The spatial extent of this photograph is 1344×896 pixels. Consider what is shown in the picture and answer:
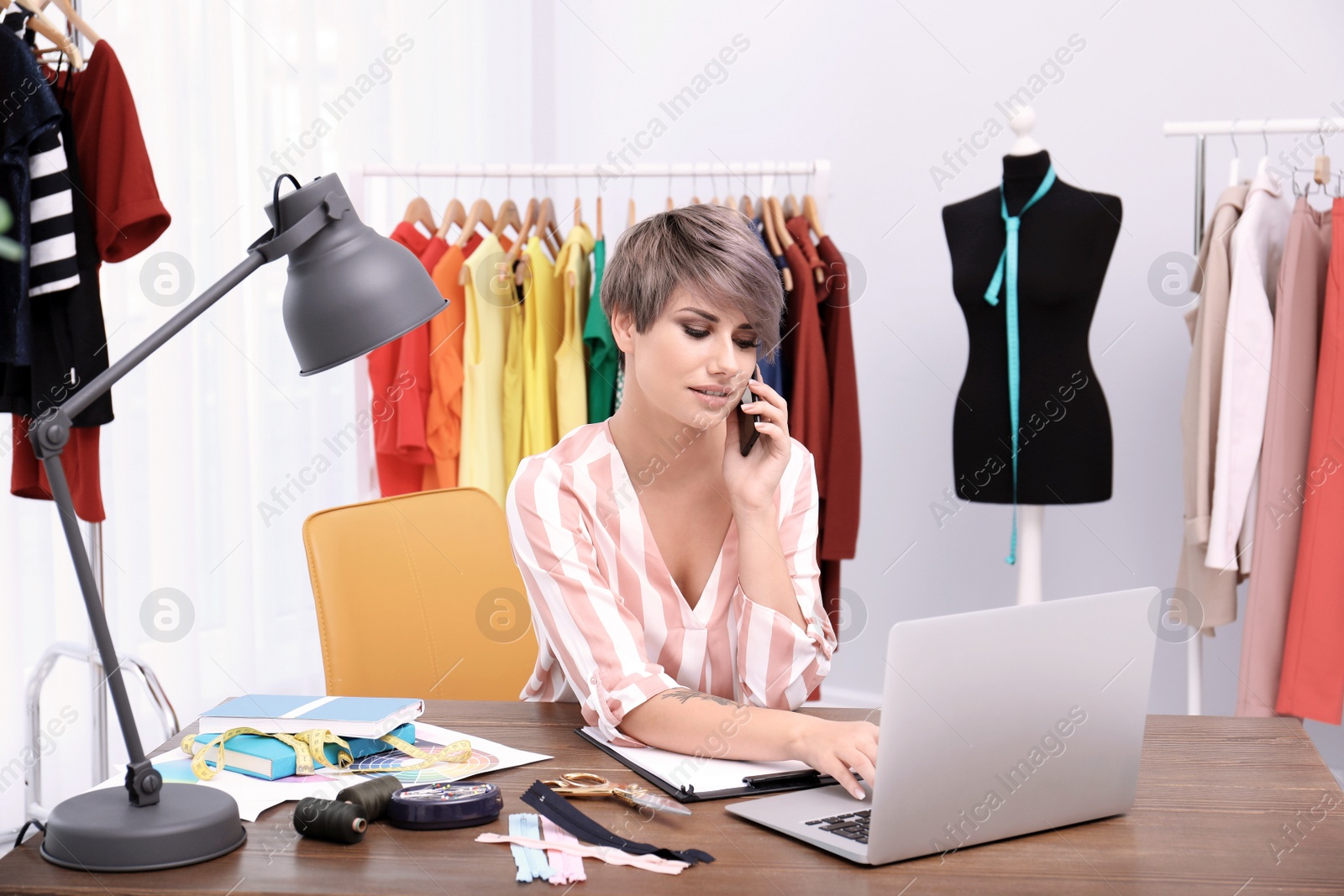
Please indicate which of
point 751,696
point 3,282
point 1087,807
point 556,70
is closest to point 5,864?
point 751,696

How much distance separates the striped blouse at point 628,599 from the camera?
144 centimetres

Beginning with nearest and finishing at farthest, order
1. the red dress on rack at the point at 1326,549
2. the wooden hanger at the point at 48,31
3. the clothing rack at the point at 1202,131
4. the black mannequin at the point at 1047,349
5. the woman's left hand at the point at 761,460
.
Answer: the woman's left hand at the point at 761,460
the wooden hanger at the point at 48,31
the red dress on rack at the point at 1326,549
the clothing rack at the point at 1202,131
the black mannequin at the point at 1047,349

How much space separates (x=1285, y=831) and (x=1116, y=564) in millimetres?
2540

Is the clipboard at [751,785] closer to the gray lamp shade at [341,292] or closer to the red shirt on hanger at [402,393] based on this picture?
the gray lamp shade at [341,292]

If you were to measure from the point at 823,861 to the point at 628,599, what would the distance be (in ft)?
2.06

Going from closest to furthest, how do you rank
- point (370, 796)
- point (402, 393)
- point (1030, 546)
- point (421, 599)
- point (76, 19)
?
point (370, 796) < point (421, 599) < point (76, 19) < point (1030, 546) < point (402, 393)

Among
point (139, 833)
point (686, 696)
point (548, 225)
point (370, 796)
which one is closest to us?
point (139, 833)

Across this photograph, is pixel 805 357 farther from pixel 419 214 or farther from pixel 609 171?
pixel 419 214

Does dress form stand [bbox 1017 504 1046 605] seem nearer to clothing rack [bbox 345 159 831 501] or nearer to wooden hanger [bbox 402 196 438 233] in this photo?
clothing rack [bbox 345 159 831 501]

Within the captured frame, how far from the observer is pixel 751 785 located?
118 centimetres

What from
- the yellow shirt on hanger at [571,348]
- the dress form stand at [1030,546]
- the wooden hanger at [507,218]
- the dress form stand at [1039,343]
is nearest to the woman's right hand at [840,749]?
the dress form stand at [1039,343]

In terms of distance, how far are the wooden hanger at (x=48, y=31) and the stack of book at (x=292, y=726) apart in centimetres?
140

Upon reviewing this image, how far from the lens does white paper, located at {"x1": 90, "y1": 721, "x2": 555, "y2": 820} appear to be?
1.15 meters

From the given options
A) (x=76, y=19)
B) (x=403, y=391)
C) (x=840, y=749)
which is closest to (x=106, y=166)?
(x=76, y=19)
